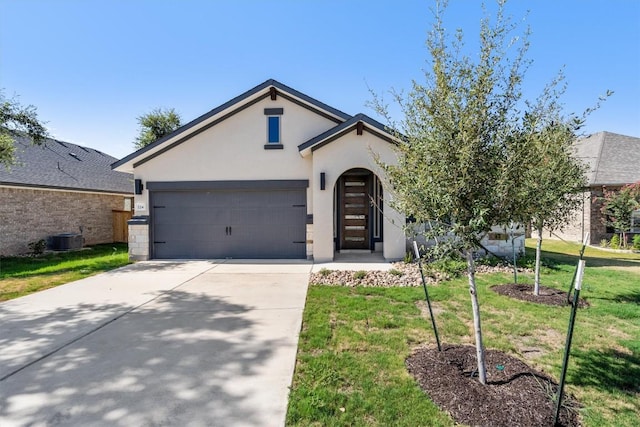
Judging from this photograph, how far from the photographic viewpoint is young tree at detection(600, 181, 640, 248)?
1377cm

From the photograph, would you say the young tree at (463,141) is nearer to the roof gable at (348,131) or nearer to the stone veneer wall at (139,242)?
the roof gable at (348,131)

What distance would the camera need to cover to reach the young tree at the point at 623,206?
13.8 meters

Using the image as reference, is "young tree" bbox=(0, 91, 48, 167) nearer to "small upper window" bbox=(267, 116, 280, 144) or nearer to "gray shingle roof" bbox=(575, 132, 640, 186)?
"small upper window" bbox=(267, 116, 280, 144)

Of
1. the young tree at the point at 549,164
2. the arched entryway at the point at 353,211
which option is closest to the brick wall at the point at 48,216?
the arched entryway at the point at 353,211

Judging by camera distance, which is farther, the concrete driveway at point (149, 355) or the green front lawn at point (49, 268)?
Result: the green front lawn at point (49, 268)

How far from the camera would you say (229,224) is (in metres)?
10.7

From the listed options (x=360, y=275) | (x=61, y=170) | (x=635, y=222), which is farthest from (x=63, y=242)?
(x=635, y=222)

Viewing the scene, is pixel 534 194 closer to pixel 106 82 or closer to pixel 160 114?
pixel 106 82

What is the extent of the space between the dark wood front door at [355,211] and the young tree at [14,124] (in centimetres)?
1013

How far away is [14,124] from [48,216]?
5504 mm

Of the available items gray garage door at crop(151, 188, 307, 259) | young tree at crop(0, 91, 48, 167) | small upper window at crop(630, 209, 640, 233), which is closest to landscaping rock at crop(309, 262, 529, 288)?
gray garage door at crop(151, 188, 307, 259)

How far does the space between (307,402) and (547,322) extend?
4.14m

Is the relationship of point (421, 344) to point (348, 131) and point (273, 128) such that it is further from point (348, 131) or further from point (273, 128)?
point (273, 128)

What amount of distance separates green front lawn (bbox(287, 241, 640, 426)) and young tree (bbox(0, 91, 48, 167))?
960cm
